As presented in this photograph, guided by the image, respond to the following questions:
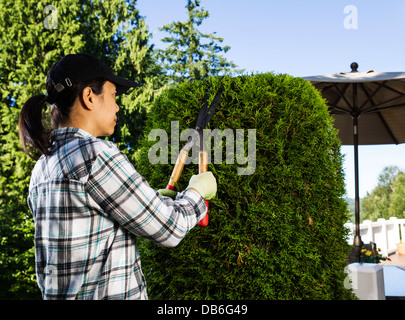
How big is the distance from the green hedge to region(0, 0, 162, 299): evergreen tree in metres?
7.44

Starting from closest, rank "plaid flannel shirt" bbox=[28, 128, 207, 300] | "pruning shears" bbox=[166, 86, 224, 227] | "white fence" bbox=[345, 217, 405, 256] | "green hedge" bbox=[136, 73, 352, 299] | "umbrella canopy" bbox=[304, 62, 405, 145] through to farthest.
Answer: "plaid flannel shirt" bbox=[28, 128, 207, 300]
"pruning shears" bbox=[166, 86, 224, 227]
"green hedge" bbox=[136, 73, 352, 299]
"umbrella canopy" bbox=[304, 62, 405, 145]
"white fence" bbox=[345, 217, 405, 256]

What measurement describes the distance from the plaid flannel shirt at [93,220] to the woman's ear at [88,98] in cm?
18

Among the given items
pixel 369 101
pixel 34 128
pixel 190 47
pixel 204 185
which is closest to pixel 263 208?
pixel 204 185

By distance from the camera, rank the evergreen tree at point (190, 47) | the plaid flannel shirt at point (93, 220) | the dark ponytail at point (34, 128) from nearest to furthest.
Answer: the plaid flannel shirt at point (93, 220), the dark ponytail at point (34, 128), the evergreen tree at point (190, 47)

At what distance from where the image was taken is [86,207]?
58.4 inches

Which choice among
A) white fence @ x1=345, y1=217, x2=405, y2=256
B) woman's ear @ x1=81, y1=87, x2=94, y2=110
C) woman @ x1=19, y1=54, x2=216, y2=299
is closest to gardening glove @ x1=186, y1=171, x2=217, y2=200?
woman @ x1=19, y1=54, x2=216, y2=299

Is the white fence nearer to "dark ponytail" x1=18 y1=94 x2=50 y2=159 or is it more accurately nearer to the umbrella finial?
the umbrella finial

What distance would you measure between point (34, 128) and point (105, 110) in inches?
12.9

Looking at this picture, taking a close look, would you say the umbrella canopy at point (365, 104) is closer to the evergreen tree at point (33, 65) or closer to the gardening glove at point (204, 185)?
the gardening glove at point (204, 185)

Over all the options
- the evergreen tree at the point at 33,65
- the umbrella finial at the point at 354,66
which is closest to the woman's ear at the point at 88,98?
the umbrella finial at the point at 354,66

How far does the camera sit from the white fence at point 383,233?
10990 mm

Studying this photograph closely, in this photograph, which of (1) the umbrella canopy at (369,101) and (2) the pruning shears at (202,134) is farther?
(1) the umbrella canopy at (369,101)

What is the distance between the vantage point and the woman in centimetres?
147
